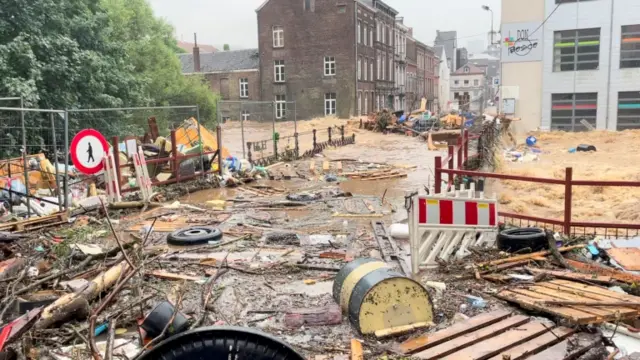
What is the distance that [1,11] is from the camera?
1902 centimetres

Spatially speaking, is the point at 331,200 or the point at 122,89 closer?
the point at 331,200

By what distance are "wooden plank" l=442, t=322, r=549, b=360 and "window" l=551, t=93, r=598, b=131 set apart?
38520mm

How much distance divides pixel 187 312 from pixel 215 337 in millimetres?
2848

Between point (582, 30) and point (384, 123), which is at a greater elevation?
point (582, 30)

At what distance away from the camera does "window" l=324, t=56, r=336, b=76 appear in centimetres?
5184

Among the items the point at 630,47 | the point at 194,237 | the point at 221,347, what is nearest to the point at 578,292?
the point at 221,347

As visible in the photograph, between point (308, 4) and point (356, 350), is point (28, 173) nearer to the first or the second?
point (356, 350)

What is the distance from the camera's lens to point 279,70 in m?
54.0

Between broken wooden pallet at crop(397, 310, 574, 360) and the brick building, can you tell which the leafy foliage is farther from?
the brick building

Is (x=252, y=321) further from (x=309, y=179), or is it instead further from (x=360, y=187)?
(x=309, y=179)

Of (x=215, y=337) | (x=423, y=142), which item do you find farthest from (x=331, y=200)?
(x=423, y=142)

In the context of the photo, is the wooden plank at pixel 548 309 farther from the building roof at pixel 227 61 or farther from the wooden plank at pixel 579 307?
the building roof at pixel 227 61

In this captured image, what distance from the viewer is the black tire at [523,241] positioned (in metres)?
6.93

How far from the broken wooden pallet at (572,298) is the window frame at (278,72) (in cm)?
4985
